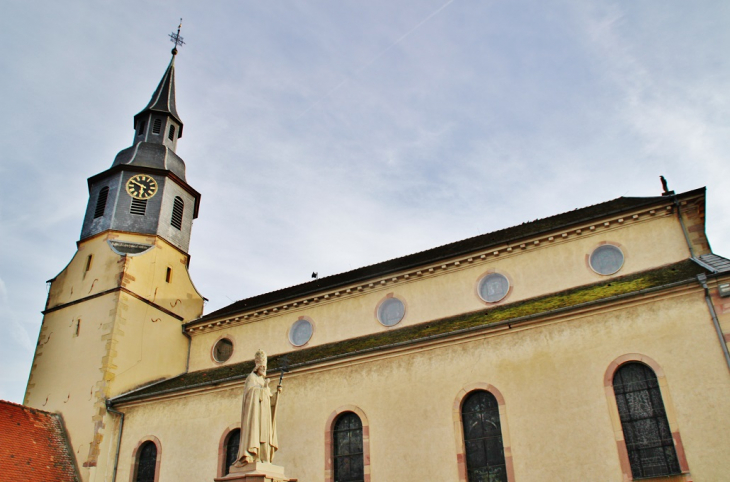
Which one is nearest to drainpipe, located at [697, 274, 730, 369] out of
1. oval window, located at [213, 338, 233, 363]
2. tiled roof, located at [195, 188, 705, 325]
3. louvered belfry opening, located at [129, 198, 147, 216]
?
tiled roof, located at [195, 188, 705, 325]

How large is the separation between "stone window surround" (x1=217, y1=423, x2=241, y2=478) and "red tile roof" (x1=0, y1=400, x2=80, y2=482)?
5.45 meters

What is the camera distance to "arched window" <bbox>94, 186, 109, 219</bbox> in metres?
27.3

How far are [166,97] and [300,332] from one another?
54.9ft

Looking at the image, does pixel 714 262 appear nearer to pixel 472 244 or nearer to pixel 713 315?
pixel 713 315

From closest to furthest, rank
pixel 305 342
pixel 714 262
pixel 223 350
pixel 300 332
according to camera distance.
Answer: pixel 714 262 < pixel 305 342 < pixel 300 332 < pixel 223 350

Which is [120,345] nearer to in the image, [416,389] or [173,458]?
[173,458]

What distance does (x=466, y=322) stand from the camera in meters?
18.5

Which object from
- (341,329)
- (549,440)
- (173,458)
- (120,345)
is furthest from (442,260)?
(120,345)

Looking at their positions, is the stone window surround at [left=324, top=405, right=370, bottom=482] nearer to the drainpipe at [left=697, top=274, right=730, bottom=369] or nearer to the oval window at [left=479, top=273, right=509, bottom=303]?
the oval window at [left=479, top=273, right=509, bottom=303]

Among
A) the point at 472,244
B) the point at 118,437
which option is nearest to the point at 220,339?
the point at 118,437

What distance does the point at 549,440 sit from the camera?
1473cm

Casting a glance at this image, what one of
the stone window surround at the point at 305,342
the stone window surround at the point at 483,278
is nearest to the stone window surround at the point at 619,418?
the stone window surround at the point at 483,278

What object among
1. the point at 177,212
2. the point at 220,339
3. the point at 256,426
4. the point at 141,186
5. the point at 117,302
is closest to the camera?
the point at 256,426

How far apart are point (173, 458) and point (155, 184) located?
1280cm
